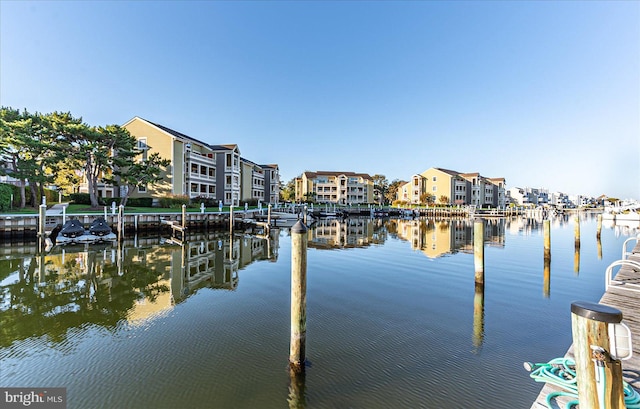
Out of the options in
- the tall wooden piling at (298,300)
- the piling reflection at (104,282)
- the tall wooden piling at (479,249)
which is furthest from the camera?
the tall wooden piling at (479,249)

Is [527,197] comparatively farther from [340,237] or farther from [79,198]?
[79,198]

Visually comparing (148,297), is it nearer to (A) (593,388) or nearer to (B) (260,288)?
(B) (260,288)

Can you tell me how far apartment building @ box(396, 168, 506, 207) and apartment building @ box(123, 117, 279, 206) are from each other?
43.5m

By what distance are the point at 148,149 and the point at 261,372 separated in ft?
130

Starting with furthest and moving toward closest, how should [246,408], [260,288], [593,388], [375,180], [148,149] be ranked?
[375,180] < [148,149] < [260,288] < [246,408] < [593,388]

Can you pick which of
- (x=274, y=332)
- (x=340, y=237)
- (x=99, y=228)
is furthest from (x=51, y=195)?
(x=274, y=332)

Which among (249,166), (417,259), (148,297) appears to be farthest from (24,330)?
(249,166)

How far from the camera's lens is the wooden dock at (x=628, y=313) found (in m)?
3.91

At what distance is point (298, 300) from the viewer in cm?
585

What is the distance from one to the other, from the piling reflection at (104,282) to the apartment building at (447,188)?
66.0m

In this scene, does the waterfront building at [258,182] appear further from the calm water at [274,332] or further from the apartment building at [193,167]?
the calm water at [274,332]

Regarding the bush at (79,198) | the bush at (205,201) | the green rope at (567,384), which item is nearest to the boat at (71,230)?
the bush at (79,198)

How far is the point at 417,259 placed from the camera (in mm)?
17781

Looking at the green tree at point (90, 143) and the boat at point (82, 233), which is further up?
the green tree at point (90, 143)
